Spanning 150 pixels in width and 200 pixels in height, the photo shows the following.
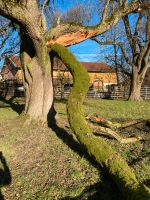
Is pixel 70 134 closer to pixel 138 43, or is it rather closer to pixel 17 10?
pixel 17 10

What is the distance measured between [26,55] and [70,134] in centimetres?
477

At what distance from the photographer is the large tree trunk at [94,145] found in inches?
218

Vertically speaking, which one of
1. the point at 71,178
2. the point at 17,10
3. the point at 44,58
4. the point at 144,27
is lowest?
the point at 71,178

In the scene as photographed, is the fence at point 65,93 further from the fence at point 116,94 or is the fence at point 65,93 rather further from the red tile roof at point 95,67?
the red tile roof at point 95,67

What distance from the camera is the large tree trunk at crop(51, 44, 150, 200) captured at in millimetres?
5546

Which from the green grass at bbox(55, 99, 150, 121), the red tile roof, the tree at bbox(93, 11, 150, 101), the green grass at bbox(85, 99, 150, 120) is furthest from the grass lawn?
the red tile roof

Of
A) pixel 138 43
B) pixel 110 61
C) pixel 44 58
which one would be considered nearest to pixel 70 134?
pixel 44 58

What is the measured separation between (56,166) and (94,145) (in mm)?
1117

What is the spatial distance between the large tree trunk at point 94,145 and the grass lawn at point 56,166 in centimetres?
35

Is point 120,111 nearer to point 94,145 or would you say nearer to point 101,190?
point 94,145

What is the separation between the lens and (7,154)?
9250mm

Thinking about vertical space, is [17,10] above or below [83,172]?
above

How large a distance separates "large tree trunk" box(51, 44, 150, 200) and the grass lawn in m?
0.35

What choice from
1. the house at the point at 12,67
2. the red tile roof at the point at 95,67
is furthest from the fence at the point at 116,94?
the red tile roof at the point at 95,67
